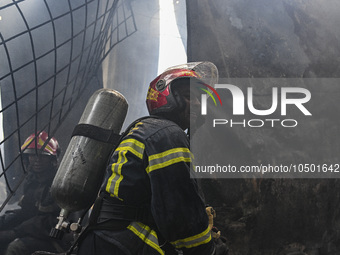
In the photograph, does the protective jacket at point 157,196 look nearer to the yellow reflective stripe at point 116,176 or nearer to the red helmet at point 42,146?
the yellow reflective stripe at point 116,176

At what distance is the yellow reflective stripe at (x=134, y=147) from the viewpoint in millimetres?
1378

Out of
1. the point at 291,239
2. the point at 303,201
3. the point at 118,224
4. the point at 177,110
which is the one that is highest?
the point at 177,110

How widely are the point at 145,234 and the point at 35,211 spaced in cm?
315

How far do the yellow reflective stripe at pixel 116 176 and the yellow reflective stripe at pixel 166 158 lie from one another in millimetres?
140

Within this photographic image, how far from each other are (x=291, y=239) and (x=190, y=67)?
7.26 feet

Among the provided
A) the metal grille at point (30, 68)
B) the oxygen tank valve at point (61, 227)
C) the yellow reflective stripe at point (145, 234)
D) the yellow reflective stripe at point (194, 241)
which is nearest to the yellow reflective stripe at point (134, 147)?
the yellow reflective stripe at point (145, 234)

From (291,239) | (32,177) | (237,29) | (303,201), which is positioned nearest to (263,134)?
(303,201)

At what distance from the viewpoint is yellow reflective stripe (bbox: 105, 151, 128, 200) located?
4.41 feet

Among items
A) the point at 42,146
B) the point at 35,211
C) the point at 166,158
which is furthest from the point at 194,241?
the point at 35,211

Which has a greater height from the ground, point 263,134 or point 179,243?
point 179,243

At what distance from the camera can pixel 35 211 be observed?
388cm

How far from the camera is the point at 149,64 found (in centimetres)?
614

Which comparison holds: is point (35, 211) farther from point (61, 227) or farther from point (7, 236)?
point (61, 227)

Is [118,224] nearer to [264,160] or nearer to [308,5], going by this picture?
[264,160]
